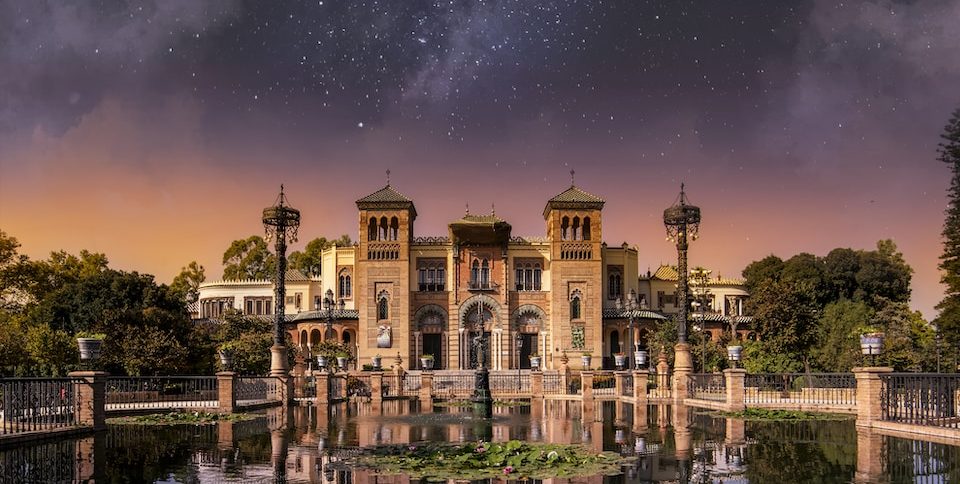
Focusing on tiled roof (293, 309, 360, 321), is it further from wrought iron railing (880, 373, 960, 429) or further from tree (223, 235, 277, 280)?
wrought iron railing (880, 373, 960, 429)

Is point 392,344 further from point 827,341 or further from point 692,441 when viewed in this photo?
point 692,441

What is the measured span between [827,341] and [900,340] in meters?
3.68

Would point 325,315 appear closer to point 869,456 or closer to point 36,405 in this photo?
point 36,405

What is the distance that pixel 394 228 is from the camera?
67062 mm

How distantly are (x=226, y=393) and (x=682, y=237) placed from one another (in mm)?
16801

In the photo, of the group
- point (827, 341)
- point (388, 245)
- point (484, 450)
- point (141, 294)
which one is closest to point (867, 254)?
point (827, 341)

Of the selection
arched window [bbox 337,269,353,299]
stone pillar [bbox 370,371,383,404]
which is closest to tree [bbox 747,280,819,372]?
stone pillar [bbox 370,371,383,404]

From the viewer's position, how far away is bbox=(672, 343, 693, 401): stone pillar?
3023 cm

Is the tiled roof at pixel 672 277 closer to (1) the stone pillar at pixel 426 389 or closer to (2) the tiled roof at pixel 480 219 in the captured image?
(2) the tiled roof at pixel 480 219

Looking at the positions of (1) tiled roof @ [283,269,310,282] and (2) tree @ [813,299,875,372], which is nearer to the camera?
(2) tree @ [813,299,875,372]

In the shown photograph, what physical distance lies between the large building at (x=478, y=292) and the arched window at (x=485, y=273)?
70mm

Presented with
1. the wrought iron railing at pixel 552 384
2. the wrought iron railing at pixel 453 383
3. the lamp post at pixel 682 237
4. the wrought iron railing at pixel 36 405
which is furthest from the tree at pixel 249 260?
the wrought iron railing at pixel 36 405

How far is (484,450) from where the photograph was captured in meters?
13.9

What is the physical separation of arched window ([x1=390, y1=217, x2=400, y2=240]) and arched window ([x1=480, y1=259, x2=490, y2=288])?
20.6 ft
